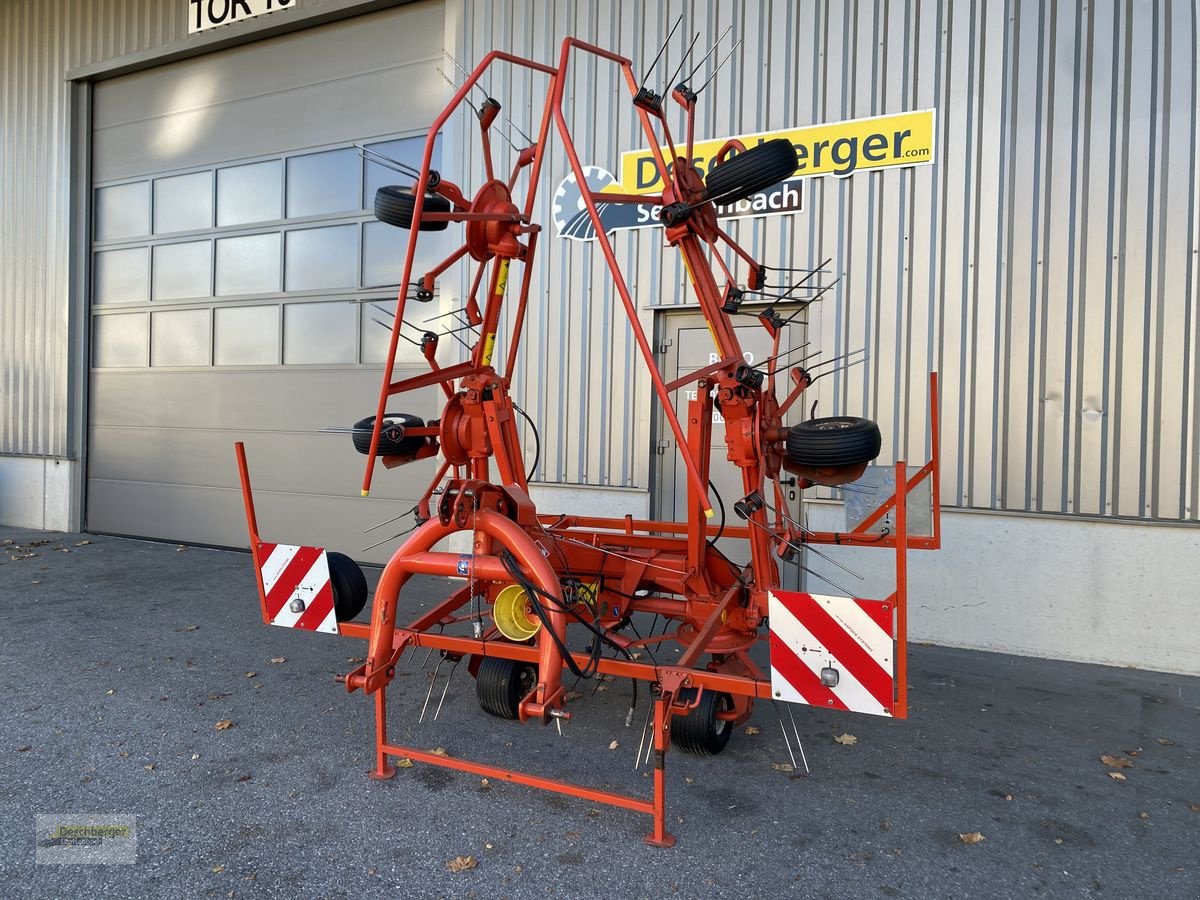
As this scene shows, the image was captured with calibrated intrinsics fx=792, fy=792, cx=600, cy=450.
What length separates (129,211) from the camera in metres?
9.68

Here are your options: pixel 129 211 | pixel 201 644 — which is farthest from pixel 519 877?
pixel 129 211

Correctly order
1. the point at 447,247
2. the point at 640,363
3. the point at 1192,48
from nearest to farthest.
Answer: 1. the point at 1192,48
2. the point at 640,363
3. the point at 447,247

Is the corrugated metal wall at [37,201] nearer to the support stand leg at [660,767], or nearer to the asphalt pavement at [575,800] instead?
the asphalt pavement at [575,800]

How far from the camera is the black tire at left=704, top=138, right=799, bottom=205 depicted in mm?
3117

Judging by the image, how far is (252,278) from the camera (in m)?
8.73

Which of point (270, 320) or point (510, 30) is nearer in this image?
point (510, 30)

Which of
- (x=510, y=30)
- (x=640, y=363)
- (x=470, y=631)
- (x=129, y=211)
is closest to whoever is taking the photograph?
(x=470, y=631)

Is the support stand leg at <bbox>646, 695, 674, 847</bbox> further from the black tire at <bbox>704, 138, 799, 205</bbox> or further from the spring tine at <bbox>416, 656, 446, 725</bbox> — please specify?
the black tire at <bbox>704, 138, 799, 205</bbox>

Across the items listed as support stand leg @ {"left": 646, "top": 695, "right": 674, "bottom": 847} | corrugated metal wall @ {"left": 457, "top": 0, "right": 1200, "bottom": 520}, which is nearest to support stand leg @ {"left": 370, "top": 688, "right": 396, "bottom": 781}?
support stand leg @ {"left": 646, "top": 695, "right": 674, "bottom": 847}

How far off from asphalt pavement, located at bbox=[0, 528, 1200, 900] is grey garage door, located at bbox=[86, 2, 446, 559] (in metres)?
Answer: 3.44

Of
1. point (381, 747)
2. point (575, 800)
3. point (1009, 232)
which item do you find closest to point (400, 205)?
point (381, 747)

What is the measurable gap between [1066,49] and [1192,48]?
27.8 inches

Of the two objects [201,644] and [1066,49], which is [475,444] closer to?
[201,644]

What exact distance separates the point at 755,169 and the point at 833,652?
1857mm
